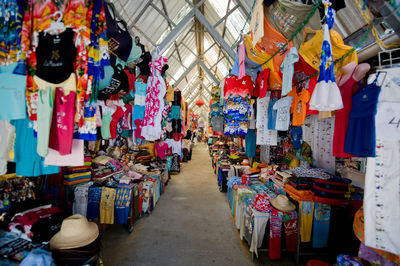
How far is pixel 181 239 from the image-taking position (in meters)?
2.92

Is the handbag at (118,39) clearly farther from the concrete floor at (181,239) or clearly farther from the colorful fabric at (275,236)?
the colorful fabric at (275,236)

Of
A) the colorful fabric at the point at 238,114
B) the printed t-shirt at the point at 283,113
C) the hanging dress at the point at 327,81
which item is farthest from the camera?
the colorful fabric at the point at 238,114

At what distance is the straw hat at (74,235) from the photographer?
1.53 metres

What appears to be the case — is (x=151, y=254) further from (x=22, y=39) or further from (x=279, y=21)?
(x=279, y=21)

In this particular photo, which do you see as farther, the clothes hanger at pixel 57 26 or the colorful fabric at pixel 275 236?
the colorful fabric at pixel 275 236

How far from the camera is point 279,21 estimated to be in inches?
65.7

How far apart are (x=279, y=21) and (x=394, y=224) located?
1887 mm

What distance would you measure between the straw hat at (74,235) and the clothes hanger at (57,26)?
1.61 metres

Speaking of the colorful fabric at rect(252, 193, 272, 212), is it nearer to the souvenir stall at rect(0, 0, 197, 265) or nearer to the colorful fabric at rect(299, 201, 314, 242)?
the colorful fabric at rect(299, 201, 314, 242)

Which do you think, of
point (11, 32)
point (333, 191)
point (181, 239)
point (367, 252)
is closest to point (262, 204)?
point (333, 191)

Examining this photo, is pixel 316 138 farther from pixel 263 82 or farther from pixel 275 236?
pixel 275 236

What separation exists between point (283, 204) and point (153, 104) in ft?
8.00

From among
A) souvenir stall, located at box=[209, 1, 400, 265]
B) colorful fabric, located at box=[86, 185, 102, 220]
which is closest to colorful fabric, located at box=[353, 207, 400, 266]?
souvenir stall, located at box=[209, 1, 400, 265]

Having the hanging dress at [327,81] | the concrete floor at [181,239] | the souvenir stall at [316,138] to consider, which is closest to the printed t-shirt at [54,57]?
the souvenir stall at [316,138]
